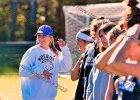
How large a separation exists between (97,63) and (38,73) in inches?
155

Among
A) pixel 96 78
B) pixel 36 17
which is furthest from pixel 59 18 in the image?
pixel 96 78

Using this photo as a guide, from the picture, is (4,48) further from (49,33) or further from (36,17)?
(49,33)

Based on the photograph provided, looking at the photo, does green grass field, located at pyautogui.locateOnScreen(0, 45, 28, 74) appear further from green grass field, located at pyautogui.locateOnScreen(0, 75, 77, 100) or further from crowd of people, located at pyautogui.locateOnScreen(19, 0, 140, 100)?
crowd of people, located at pyautogui.locateOnScreen(19, 0, 140, 100)

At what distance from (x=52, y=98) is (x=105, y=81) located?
2.46 metres

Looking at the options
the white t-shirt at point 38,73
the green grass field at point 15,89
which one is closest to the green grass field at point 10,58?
the green grass field at point 15,89

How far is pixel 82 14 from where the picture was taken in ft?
67.7

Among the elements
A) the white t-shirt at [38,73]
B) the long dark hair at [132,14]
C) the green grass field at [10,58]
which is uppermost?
the long dark hair at [132,14]

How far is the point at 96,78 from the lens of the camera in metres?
5.59

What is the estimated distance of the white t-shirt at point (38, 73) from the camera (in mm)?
7758

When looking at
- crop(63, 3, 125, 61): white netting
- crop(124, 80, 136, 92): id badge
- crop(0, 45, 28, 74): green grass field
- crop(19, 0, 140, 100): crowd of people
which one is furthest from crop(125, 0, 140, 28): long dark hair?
crop(0, 45, 28, 74): green grass field

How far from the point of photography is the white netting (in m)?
19.3

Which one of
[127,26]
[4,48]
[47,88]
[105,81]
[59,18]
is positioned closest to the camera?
[127,26]

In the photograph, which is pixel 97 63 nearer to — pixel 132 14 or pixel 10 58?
pixel 132 14

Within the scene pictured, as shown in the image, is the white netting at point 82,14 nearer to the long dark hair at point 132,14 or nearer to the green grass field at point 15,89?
the green grass field at point 15,89
